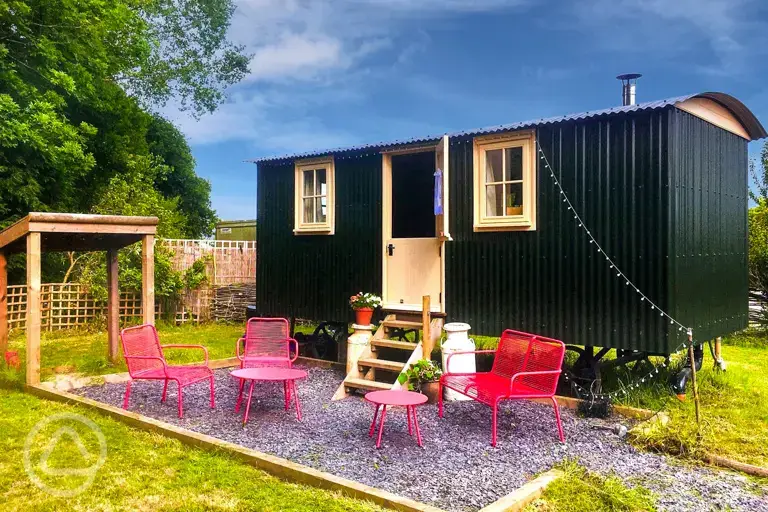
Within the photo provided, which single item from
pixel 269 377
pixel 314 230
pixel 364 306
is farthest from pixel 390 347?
pixel 314 230

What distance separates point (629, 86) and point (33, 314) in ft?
26.8

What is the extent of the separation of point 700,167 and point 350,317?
501 centimetres

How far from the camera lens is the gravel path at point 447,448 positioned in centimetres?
418

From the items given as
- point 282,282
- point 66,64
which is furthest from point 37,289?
point 66,64

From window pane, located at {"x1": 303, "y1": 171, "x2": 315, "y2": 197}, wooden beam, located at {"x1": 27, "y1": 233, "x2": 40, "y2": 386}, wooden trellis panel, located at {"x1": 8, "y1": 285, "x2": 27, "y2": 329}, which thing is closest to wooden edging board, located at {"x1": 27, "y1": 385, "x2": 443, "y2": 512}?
wooden beam, located at {"x1": 27, "y1": 233, "x2": 40, "y2": 386}

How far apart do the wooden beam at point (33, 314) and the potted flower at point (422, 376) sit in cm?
439

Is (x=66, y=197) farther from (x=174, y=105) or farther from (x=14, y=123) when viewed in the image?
(x=174, y=105)

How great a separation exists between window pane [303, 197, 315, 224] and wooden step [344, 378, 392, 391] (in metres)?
3.15

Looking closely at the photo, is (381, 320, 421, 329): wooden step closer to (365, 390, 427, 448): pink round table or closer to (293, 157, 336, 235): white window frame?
(293, 157, 336, 235): white window frame

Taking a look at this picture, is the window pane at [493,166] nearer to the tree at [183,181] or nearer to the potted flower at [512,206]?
the potted flower at [512,206]

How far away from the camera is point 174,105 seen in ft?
82.3

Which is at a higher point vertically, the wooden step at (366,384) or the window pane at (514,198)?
the window pane at (514,198)

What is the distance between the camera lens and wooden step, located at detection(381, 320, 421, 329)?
783cm

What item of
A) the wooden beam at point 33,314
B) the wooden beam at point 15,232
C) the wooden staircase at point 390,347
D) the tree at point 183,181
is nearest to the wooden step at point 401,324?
the wooden staircase at point 390,347
